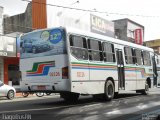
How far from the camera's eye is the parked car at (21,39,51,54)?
1418cm

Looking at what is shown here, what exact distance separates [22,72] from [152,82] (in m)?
10.1

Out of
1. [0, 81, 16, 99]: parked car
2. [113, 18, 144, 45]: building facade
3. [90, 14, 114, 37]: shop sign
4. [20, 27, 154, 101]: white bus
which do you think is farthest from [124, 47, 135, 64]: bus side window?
[113, 18, 144, 45]: building facade

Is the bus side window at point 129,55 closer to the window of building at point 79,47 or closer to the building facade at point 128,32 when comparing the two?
the window of building at point 79,47

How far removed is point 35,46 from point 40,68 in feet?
3.26

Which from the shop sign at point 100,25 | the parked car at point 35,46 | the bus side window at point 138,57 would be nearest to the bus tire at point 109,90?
the parked car at point 35,46

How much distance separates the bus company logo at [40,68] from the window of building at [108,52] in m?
3.24

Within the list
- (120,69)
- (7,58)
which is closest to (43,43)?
(120,69)

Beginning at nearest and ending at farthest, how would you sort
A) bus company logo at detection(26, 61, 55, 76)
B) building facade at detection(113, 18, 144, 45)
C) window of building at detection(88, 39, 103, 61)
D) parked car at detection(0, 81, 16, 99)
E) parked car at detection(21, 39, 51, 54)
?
bus company logo at detection(26, 61, 55, 76) < parked car at detection(21, 39, 51, 54) < window of building at detection(88, 39, 103, 61) < parked car at detection(0, 81, 16, 99) < building facade at detection(113, 18, 144, 45)

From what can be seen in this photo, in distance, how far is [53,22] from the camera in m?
35.2

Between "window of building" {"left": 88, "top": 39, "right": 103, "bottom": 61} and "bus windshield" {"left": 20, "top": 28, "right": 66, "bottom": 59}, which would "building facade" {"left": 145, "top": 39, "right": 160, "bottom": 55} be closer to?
"window of building" {"left": 88, "top": 39, "right": 103, "bottom": 61}

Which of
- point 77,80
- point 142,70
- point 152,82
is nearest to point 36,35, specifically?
point 77,80

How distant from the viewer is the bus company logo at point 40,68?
45.9ft

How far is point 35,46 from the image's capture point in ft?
47.9

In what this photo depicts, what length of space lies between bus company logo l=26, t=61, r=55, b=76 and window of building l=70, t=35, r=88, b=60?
990 mm
